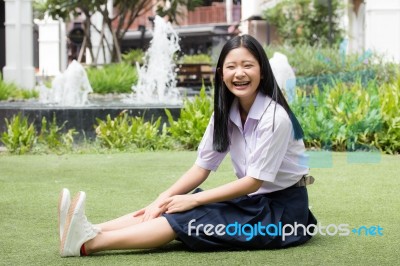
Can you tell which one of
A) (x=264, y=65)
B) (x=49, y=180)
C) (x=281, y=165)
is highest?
(x=264, y=65)

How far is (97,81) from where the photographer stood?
61.1ft

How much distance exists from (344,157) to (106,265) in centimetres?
471

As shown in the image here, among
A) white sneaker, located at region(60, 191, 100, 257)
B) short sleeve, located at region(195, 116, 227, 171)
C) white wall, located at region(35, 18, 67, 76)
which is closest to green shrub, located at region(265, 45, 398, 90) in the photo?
short sleeve, located at region(195, 116, 227, 171)

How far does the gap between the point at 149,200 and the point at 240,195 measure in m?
1.90

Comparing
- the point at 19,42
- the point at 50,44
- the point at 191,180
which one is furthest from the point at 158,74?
the point at 50,44

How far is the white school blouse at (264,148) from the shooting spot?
3.66 meters

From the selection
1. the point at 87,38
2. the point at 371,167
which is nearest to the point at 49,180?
the point at 371,167

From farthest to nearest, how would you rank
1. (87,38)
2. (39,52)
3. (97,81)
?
(39,52), (87,38), (97,81)

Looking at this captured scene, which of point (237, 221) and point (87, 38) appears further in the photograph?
point (87, 38)

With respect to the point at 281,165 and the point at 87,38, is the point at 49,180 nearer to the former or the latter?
the point at 281,165

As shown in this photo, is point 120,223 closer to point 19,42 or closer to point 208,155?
point 208,155

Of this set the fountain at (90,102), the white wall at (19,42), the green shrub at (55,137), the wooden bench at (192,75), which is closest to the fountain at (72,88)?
the fountain at (90,102)

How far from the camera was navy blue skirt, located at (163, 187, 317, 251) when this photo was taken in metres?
3.70

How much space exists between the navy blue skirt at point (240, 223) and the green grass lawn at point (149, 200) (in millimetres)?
52
